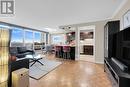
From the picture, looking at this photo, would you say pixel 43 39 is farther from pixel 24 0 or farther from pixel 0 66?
pixel 0 66

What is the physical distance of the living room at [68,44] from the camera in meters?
2.26

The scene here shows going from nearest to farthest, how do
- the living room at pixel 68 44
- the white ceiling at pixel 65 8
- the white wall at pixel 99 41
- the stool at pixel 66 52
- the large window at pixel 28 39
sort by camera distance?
1. the living room at pixel 68 44
2. the white ceiling at pixel 65 8
3. the white wall at pixel 99 41
4. the stool at pixel 66 52
5. the large window at pixel 28 39

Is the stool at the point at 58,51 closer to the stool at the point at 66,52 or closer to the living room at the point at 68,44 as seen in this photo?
the living room at the point at 68,44

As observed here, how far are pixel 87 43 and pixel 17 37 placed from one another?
17.4ft

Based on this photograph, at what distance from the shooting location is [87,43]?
6.49m

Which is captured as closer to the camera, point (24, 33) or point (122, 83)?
point (122, 83)

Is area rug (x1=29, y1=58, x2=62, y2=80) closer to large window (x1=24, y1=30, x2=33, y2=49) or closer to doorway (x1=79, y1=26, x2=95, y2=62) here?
doorway (x1=79, y1=26, x2=95, y2=62)

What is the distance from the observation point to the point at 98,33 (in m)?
5.70

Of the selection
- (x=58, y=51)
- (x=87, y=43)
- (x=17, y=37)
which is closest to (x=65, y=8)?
(x=87, y=43)

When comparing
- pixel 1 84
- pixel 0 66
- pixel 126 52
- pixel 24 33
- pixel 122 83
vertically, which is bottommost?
pixel 1 84

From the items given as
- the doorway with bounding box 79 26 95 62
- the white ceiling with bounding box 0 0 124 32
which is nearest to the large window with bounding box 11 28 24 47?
the white ceiling with bounding box 0 0 124 32

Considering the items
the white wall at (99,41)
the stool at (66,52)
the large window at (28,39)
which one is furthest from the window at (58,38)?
the white wall at (99,41)

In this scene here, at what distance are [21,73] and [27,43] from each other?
6664 millimetres

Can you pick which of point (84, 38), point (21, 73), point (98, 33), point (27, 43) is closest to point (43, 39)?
point (27, 43)
